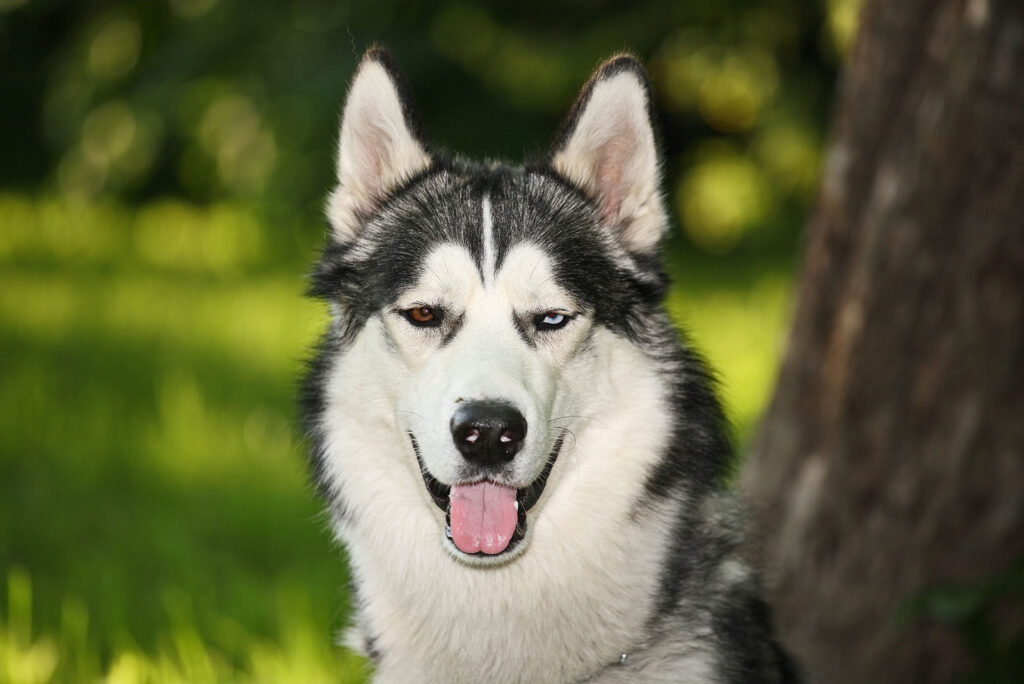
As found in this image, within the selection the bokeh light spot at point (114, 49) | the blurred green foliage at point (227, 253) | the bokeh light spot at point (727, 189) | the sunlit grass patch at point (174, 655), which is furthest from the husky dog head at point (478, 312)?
the bokeh light spot at point (727, 189)

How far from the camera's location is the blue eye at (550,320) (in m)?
3.07

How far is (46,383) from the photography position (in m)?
7.61

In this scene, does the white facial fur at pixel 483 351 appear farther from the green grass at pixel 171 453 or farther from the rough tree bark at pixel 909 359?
the rough tree bark at pixel 909 359

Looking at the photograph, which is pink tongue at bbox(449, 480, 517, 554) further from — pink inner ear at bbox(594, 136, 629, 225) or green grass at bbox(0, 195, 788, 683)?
pink inner ear at bbox(594, 136, 629, 225)

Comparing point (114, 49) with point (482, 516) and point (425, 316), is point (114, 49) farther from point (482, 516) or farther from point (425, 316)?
point (482, 516)

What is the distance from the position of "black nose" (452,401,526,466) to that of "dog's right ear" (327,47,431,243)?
92 centimetres

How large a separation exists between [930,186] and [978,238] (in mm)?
244

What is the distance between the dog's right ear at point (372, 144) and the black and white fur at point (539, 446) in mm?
11

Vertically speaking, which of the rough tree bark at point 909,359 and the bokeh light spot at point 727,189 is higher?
the bokeh light spot at point 727,189

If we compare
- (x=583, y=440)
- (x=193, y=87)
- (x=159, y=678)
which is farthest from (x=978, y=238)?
(x=193, y=87)

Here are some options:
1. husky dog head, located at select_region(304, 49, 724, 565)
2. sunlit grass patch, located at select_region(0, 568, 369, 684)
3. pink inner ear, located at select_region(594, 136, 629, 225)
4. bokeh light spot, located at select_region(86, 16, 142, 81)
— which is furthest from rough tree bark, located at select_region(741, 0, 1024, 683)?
bokeh light spot, located at select_region(86, 16, 142, 81)

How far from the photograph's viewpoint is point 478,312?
304 centimetres

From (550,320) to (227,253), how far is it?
9881 mm

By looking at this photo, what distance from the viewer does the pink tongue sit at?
116 inches
